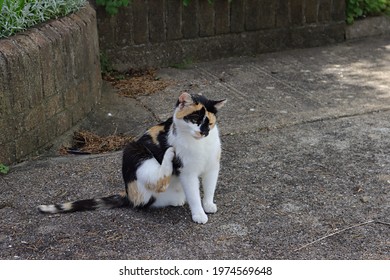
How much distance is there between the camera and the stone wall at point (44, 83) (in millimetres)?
4410

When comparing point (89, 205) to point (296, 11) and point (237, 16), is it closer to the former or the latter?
point (237, 16)

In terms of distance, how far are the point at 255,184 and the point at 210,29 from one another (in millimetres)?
3132

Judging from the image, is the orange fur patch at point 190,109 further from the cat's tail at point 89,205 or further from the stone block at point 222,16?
the stone block at point 222,16

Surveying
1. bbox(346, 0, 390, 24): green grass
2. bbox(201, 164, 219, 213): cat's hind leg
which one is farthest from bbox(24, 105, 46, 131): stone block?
bbox(346, 0, 390, 24): green grass

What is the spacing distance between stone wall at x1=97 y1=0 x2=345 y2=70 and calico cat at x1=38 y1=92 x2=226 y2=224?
2889mm

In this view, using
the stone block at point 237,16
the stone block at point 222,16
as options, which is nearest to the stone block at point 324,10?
the stone block at point 237,16

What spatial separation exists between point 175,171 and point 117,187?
0.67 m

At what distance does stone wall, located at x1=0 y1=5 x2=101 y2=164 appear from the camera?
4.41 metres

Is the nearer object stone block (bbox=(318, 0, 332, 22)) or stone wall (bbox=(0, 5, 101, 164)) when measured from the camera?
stone wall (bbox=(0, 5, 101, 164))

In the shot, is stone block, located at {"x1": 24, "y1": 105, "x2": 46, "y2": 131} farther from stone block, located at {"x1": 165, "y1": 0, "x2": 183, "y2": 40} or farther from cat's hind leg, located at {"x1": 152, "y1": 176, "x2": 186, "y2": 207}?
stone block, located at {"x1": 165, "y1": 0, "x2": 183, "y2": 40}

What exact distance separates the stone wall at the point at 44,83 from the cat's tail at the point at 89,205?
2.57 ft

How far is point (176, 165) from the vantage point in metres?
3.68

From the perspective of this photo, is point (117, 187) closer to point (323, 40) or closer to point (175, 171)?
point (175, 171)

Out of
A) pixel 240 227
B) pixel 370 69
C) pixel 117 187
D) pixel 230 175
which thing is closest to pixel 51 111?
pixel 117 187
